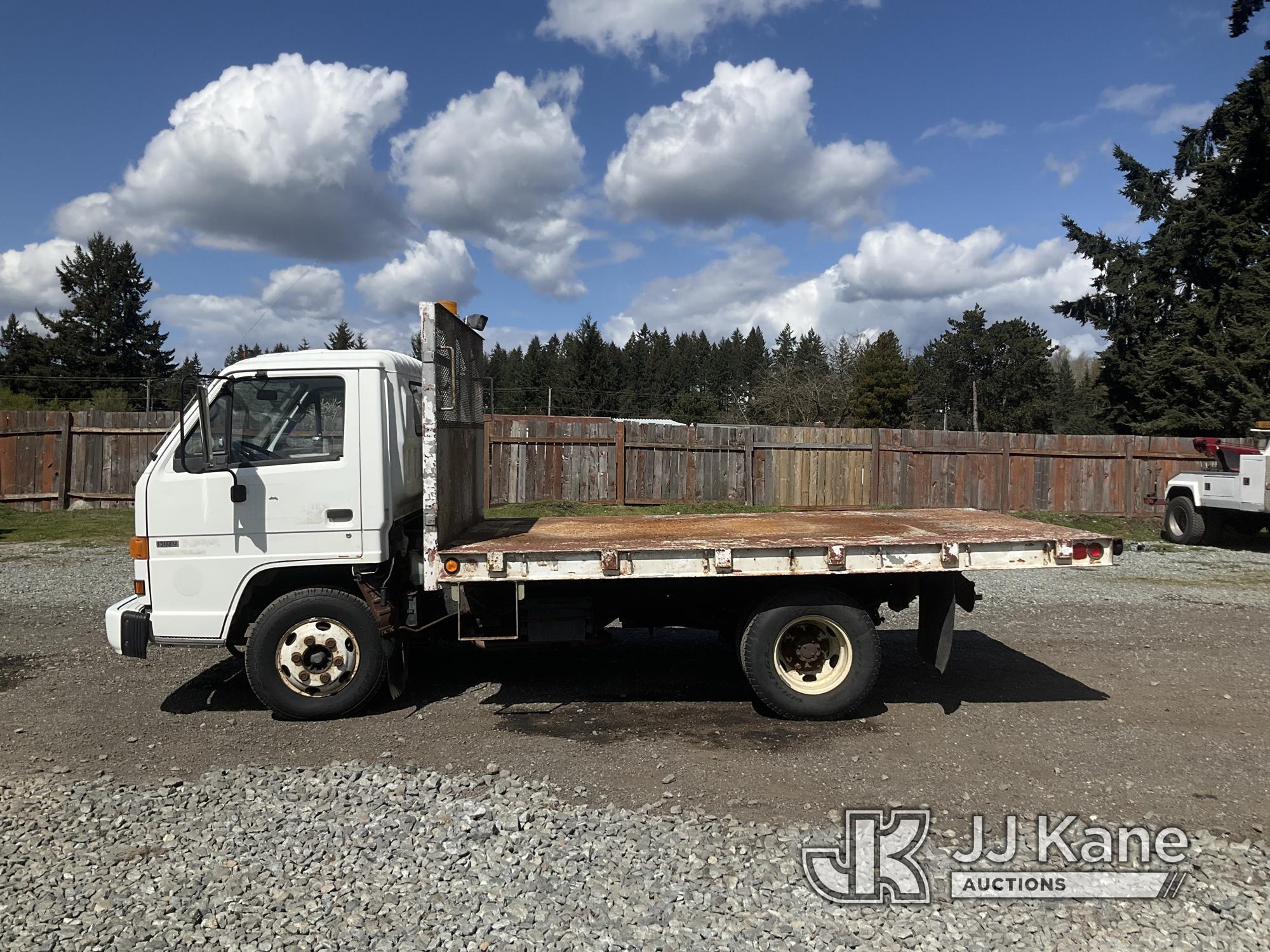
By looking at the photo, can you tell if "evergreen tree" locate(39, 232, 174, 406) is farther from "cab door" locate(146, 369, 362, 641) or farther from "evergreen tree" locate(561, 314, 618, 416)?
"cab door" locate(146, 369, 362, 641)

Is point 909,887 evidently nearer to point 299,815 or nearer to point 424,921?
point 424,921

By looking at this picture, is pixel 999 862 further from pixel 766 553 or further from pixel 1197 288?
pixel 1197 288

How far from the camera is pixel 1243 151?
88.9 feet

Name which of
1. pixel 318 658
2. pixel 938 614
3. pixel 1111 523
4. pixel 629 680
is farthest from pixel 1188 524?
pixel 318 658

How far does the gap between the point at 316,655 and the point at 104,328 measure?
181ft

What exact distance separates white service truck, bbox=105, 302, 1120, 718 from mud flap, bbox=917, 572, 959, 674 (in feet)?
0.05

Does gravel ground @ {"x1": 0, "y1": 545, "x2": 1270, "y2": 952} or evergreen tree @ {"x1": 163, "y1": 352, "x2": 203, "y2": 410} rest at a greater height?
evergreen tree @ {"x1": 163, "y1": 352, "x2": 203, "y2": 410}

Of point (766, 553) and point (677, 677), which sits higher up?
point (766, 553)

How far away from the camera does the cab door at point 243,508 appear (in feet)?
19.1

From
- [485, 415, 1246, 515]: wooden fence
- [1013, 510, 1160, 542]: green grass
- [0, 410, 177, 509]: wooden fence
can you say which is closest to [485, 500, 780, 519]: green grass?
[485, 415, 1246, 515]: wooden fence

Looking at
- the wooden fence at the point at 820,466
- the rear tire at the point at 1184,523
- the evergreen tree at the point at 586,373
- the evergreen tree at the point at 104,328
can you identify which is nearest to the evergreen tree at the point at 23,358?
the evergreen tree at the point at 104,328

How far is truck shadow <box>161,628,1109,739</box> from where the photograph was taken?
644cm

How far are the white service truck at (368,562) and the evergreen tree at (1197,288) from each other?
22308 mm

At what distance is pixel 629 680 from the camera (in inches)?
278
